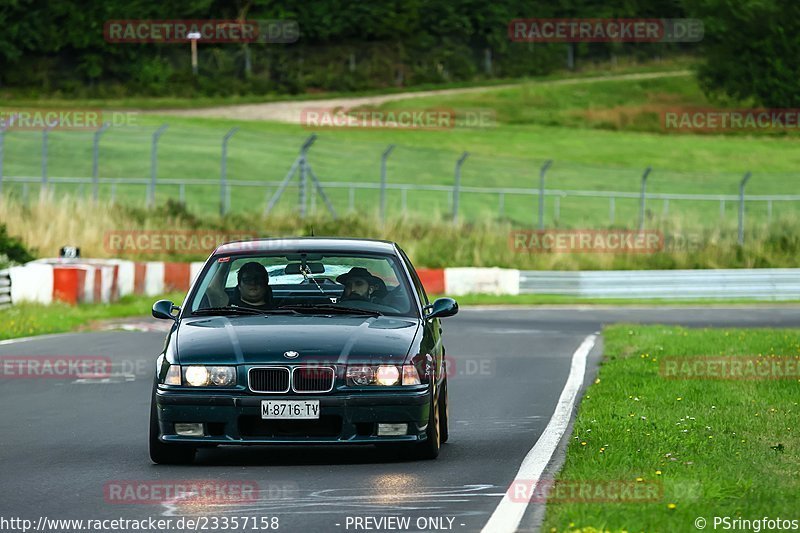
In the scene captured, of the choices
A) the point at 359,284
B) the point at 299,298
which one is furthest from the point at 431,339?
the point at 299,298

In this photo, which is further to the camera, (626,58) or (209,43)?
(626,58)

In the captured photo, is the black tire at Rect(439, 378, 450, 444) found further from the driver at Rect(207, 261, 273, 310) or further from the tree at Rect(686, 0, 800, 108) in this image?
the tree at Rect(686, 0, 800, 108)

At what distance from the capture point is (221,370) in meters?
10.0

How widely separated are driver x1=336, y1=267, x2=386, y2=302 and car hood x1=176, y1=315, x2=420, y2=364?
0.53 m

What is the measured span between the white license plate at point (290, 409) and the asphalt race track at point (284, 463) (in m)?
0.33

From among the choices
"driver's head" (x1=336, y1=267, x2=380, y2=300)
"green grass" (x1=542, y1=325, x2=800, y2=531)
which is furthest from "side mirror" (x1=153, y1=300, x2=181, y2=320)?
"green grass" (x1=542, y1=325, x2=800, y2=531)

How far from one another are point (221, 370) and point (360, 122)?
61980mm

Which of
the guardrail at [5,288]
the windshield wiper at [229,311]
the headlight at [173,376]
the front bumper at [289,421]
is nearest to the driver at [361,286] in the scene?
the windshield wiper at [229,311]

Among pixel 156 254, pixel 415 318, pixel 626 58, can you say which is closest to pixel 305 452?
pixel 415 318

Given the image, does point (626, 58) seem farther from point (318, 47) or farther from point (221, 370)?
point (221, 370)

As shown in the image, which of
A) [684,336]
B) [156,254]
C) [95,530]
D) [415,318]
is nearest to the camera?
[95,530]

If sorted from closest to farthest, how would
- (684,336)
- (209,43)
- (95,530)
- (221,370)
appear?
1. (95,530)
2. (221,370)
3. (684,336)
4. (209,43)

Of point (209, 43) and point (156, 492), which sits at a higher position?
point (209, 43)

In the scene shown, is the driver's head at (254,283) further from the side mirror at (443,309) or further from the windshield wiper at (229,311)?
the side mirror at (443,309)
